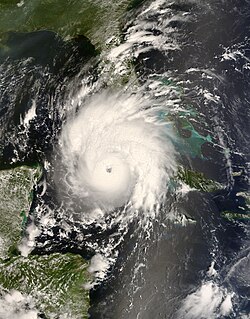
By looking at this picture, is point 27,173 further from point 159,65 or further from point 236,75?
point 236,75

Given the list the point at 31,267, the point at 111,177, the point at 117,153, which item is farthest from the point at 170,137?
the point at 31,267

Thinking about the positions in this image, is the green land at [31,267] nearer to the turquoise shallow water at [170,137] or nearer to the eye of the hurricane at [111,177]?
the turquoise shallow water at [170,137]

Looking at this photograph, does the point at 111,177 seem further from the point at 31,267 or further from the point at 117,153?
the point at 31,267

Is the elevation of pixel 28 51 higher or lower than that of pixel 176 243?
higher

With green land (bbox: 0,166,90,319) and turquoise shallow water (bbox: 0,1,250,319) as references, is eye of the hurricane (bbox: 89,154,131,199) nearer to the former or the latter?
turquoise shallow water (bbox: 0,1,250,319)

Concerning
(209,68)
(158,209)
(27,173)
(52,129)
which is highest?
(209,68)

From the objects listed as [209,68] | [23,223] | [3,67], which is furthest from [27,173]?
[209,68]

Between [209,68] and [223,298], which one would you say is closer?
[223,298]

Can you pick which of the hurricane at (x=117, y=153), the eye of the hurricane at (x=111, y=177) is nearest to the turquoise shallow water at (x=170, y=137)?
the hurricane at (x=117, y=153)
